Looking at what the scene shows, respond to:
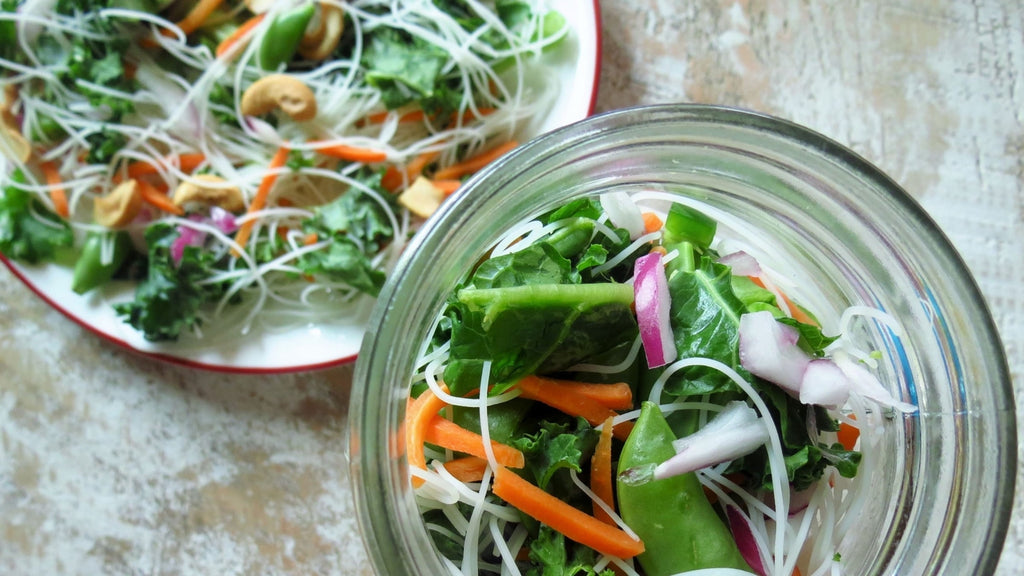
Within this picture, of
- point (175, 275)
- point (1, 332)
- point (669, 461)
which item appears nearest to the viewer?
point (669, 461)

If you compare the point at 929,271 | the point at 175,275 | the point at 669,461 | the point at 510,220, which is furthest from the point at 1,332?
the point at 929,271

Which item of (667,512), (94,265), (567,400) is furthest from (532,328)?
(94,265)

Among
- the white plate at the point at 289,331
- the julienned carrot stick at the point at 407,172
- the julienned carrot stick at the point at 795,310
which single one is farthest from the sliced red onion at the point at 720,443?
the julienned carrot stick at the point at 407,172

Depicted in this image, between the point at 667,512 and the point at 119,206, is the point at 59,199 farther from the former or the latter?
the point at 667,512

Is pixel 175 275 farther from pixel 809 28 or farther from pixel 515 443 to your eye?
pixel 809 28

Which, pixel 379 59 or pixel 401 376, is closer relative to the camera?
pixel 401 376

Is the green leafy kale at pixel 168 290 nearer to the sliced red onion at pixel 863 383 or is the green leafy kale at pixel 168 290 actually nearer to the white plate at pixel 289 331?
the white plate at pixel 289 331

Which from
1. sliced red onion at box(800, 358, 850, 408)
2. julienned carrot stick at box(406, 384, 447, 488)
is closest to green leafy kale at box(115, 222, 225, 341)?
julienned carrot stick at box(406, 384, 447, 488)
